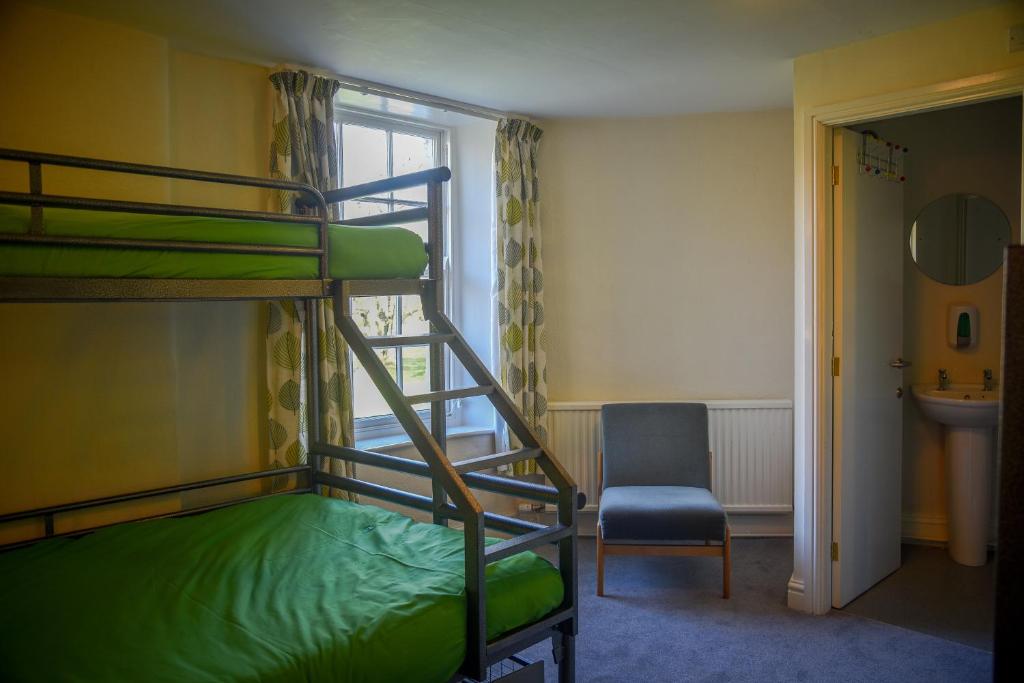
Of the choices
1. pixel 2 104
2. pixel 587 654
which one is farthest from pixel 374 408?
pixel 2 104

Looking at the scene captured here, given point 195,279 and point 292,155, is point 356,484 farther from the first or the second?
point 292,155

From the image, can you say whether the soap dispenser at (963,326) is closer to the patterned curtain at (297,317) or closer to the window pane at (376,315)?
the window pane at (376,315)

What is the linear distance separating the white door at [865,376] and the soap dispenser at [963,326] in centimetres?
49

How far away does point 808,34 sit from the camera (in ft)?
10.1

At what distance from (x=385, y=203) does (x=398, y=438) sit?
1.25 meters

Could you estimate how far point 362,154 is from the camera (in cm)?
405

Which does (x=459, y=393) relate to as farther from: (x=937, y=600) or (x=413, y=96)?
(x=937, y=600)

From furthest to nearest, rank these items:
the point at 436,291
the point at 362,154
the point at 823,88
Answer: the point at 362,154
the point at 823,88
the point at 436,291

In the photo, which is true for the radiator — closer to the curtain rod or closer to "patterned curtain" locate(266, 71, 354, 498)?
"patterned curtain" locate(266, 71, 354, 498)

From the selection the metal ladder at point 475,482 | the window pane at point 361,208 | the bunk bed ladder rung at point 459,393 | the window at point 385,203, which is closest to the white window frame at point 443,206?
the window at point 385,203

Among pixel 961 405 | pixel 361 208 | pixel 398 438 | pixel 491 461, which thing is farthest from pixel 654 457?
pixel 361 208

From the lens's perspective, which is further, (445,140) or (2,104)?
(445,140)

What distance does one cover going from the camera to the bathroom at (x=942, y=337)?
12.0 ft

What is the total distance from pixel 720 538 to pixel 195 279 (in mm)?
2544
